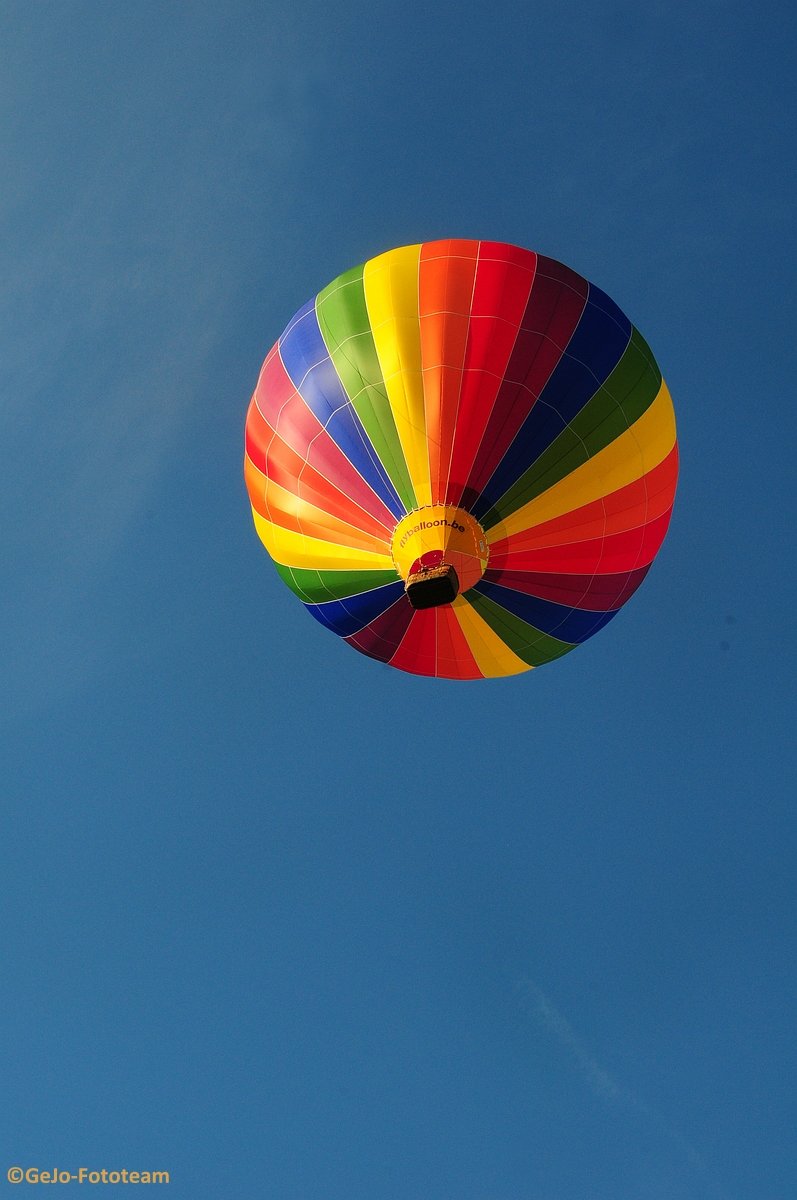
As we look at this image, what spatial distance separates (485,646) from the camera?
11.6m

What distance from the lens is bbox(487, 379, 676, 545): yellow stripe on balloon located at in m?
10.3

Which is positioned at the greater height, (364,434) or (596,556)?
(364,434)

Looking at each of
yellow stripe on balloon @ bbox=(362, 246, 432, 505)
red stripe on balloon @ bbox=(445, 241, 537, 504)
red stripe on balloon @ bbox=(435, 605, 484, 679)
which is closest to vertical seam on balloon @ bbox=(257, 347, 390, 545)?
yellow stripe on balloon @ bbox=(362, 246, 432, 505)

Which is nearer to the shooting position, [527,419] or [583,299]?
[527,419]

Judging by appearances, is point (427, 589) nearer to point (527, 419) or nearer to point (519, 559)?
point (519, 559)

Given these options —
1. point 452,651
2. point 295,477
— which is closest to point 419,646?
point 452,651

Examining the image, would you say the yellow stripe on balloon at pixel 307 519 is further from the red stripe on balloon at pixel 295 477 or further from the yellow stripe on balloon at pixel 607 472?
the yellow stripe on balloon at pixel 607 472

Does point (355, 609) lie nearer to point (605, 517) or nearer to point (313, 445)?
point (313, 445)

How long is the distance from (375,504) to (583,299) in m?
3.42

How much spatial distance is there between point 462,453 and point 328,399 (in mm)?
1749

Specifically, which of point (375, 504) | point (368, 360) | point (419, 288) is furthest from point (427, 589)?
point (419, 288)

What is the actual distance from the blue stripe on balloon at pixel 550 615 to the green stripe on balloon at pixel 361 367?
158 centimetres

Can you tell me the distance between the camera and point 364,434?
1034cm

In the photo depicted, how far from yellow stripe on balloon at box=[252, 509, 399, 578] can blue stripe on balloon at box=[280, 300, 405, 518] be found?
674 millimetres
